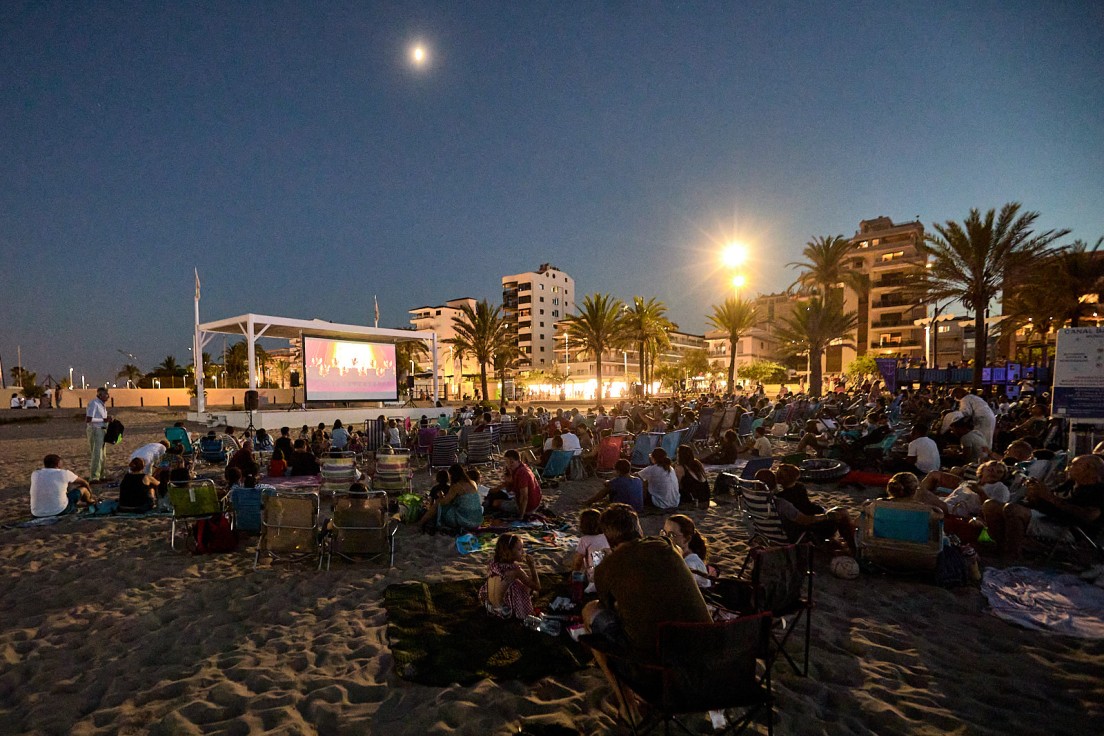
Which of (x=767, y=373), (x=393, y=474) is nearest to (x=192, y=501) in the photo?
(x=393, y=474)

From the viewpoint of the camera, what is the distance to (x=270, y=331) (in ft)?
87.6

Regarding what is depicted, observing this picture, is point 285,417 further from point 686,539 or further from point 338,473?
point 686,539

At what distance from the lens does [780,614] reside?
3.46 metres

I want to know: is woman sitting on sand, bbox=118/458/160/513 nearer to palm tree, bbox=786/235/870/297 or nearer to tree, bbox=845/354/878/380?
palm tree, bbox=786/235/870/297

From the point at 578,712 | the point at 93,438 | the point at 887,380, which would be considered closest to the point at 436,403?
the point at 93,438

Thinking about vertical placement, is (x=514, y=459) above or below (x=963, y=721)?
above

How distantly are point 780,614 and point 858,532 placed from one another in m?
2.55

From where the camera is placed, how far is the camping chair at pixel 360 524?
570 cm

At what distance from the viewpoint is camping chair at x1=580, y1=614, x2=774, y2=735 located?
91.1 inches

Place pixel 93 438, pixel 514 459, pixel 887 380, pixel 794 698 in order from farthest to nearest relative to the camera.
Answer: pixel 887 380
pixel 93 438
pixel 514 459
pixel 794 698

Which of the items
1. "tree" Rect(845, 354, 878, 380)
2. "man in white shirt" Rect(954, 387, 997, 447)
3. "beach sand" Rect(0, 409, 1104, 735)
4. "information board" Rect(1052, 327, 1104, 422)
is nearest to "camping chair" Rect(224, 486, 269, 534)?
"beach sand" Rect(0, 409, 1104, 735)

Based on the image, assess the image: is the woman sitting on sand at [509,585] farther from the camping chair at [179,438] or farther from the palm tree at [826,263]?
the palm tree at [826,263]

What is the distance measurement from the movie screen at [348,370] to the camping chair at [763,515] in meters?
23.3

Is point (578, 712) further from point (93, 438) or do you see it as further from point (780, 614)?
point (93, 438)
